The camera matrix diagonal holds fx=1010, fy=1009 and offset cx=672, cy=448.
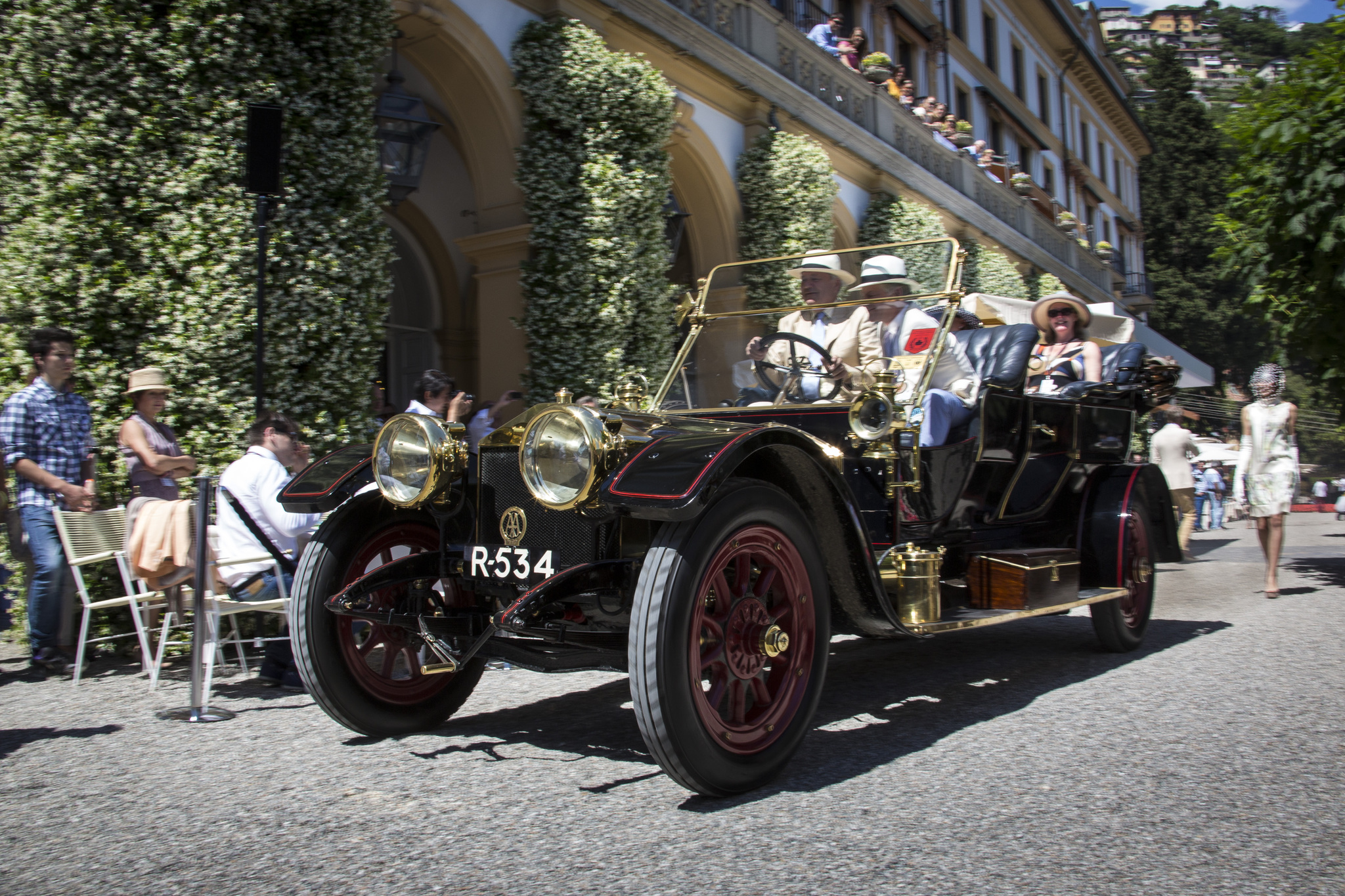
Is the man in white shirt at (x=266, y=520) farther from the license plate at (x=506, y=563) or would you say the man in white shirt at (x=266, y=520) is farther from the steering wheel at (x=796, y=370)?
the steering wheel at (x=796, y=370)

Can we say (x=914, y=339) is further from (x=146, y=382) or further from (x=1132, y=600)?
(x=146, y=382)

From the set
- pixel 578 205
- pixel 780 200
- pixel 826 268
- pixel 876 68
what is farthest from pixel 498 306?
pixel 876 68

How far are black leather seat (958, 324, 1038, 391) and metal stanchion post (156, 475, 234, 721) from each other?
11.1 ft

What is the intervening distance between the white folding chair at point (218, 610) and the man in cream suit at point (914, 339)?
295cm

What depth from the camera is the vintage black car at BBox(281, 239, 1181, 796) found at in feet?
9.22

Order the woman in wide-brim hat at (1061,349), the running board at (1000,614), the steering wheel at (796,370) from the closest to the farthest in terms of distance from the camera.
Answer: the running board at (1000,614) → the steering wheel at (796,370) → the woman in wide-brim hat at (1061,349)

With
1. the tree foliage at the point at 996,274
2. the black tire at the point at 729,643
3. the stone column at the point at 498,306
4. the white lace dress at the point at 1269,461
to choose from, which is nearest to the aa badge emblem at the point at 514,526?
the black tire at the point at 729,643

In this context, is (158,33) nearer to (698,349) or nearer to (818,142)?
(698,349)

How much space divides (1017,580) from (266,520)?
3.50 metres

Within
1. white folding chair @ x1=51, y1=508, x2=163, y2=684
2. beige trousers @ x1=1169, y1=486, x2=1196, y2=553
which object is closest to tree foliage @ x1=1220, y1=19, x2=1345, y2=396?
beige trousers @ x1=1169, y1=486, x2=1196, y2=553

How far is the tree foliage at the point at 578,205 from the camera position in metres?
9.27

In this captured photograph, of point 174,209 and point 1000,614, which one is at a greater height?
point 174,209

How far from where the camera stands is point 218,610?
4.51m

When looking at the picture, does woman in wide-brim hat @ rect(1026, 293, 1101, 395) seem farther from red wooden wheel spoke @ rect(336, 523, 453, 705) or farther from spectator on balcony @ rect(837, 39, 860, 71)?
spectator on balcony @ rect(837, 39, 860, 71)
